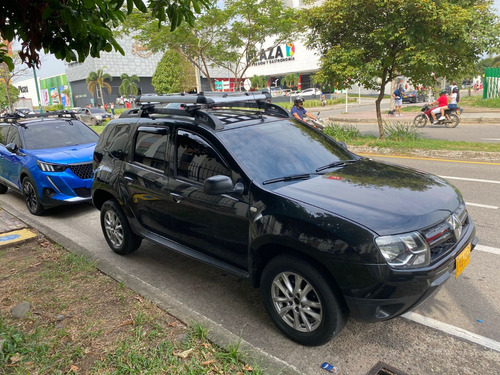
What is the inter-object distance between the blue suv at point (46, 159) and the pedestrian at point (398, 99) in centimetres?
1957

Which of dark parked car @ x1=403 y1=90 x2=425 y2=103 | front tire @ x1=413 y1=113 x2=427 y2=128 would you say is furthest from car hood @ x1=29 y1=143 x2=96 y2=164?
dark parked car @ x1=403 y1=90 x2=425 y2=103

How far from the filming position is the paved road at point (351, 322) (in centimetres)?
290

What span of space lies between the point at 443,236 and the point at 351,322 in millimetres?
1095

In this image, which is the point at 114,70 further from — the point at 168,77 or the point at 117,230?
the point at 117,230

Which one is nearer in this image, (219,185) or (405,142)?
(219,185)

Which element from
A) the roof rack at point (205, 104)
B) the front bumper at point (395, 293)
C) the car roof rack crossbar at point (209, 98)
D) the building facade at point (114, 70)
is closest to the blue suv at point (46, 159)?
the roof rack at point (205, 104)

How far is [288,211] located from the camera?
9.76 feet

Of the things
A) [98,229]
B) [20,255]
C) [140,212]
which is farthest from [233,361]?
[98,229]

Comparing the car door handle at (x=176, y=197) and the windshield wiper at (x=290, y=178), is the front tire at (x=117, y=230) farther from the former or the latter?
the windshield wiper at (x=290, y=178)

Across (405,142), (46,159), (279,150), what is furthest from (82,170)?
(405,142)

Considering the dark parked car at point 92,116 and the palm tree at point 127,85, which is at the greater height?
the palm tree at point 127,85

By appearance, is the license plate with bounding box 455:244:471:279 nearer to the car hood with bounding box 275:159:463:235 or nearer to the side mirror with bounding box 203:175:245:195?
the car hood with bounding box 275:159:463:235

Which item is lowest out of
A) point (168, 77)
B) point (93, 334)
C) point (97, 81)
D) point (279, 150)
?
point (93, 334)

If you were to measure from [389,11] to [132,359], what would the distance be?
37.8 ft
